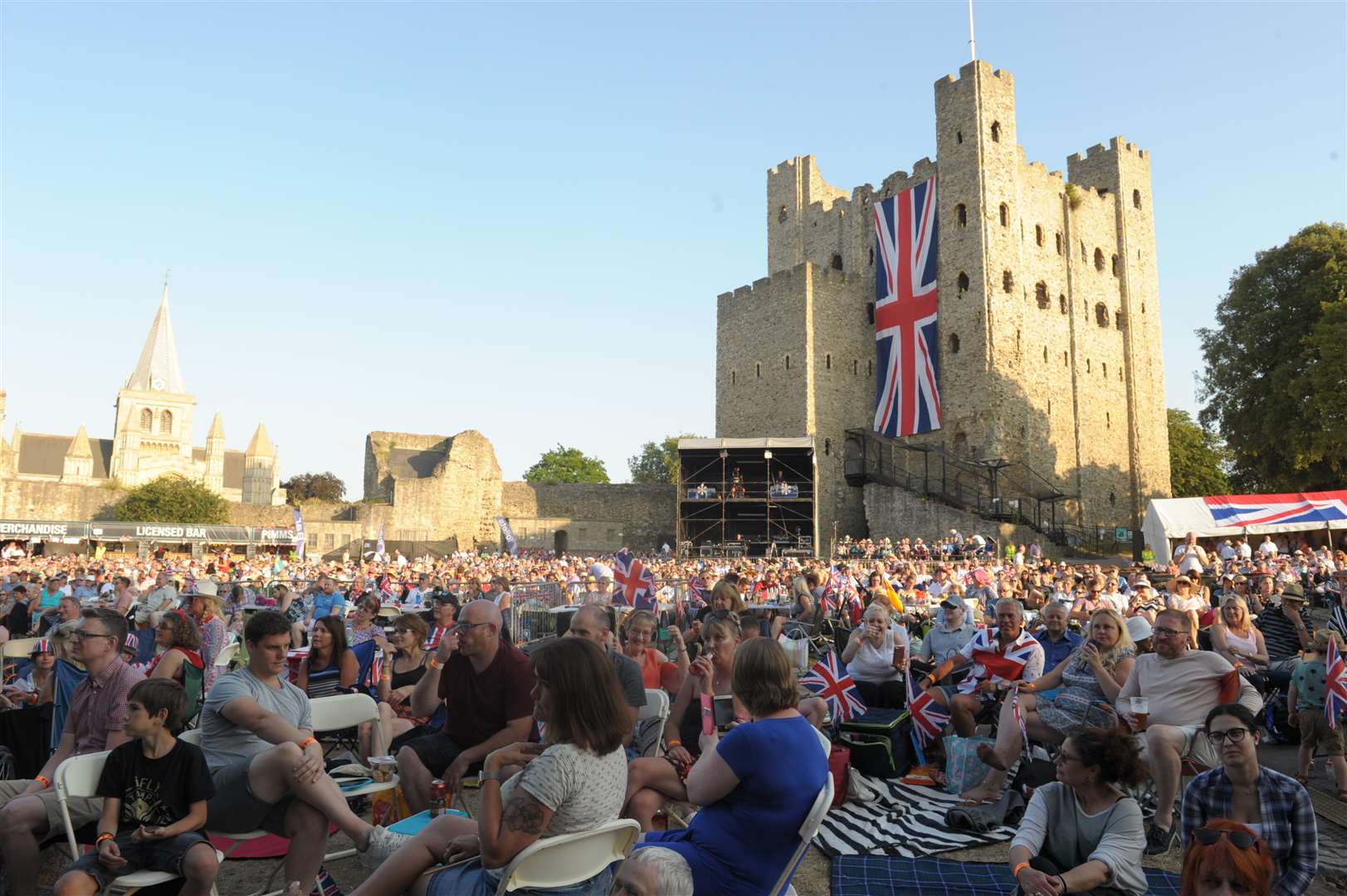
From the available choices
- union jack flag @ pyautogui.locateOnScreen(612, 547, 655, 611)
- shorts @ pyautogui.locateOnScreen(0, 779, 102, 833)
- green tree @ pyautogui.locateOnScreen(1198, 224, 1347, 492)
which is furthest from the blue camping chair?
green tree @ pyautogui.locateOnScreen(1198, 224, 1347, 492)

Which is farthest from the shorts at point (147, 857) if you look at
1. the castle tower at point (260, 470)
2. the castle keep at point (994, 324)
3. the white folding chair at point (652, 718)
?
the castle tower at point (260, 470)

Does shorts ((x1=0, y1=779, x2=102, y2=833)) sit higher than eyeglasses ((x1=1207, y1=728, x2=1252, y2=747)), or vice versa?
eyeglasses ((x1=1207, y1=728, x2=1252, y2=747))

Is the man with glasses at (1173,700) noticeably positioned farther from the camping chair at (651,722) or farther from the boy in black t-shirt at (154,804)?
the boy in black t-shirt at (154,804)

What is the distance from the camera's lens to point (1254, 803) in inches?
123

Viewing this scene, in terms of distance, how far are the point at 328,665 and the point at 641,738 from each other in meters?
2.08

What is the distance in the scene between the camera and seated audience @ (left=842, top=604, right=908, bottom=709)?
6121mm

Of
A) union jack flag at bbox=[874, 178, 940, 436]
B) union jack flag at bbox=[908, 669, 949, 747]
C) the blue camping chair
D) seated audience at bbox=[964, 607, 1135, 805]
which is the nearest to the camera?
the blue camping chair

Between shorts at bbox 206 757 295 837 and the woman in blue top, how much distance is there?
1.63 meters

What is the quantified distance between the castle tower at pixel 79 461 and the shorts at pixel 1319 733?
80707mm

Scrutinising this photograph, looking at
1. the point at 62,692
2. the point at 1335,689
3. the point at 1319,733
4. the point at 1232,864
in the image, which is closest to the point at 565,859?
the point at 1232,864

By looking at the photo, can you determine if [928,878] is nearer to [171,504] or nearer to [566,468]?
[171,504]

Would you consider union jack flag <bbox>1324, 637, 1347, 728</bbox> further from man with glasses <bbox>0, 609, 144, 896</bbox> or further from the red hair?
man with glasses <bbox>0, 609, 144, 896</bbox>

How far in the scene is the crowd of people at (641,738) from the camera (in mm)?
2680

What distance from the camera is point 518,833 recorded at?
254 cm
